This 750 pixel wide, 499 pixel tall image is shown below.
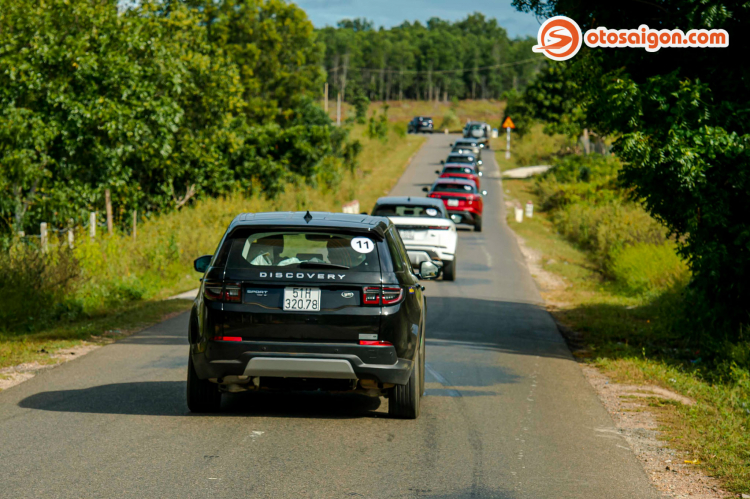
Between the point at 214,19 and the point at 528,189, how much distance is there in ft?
67.8

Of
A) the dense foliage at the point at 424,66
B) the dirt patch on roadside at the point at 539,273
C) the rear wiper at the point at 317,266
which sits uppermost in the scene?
the dense foliage at the point at 424,66

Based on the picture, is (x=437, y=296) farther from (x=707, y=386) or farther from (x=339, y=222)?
(x=339, y=222)

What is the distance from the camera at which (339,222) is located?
706cm

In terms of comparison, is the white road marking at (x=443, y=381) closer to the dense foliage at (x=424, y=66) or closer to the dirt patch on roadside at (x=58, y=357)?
the dirt patch on roadside at (x=58, y=357)

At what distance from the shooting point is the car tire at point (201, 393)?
7.25 meters

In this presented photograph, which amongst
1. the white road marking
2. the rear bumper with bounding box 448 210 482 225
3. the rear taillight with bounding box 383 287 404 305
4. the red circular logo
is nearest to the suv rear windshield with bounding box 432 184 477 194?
the rear bumper with bounding box 448 210 482 225

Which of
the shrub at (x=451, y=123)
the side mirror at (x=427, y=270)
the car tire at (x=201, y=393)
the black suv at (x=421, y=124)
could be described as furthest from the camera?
the shrub at (x=451, y=123)

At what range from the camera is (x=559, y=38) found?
1262 cm

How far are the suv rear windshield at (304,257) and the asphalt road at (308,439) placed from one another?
129 centimetres

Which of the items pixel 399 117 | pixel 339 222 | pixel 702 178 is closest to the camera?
pixel 339 222

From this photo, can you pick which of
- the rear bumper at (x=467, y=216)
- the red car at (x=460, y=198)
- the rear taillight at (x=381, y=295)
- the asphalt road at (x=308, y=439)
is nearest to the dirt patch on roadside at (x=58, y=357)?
the asphalt road at (x=308, y=439)

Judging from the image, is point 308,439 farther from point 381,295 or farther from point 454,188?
point 454,188

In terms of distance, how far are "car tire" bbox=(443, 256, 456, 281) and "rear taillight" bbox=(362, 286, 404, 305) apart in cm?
1317

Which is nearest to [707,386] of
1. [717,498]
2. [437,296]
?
[717,498]
